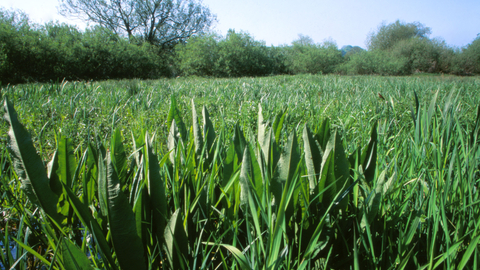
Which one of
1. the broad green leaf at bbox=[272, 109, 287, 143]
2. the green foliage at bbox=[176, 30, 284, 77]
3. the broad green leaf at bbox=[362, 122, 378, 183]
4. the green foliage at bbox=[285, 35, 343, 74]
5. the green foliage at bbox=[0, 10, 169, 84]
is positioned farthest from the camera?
the green foliage at bbox=[285, 35, 343, 74]

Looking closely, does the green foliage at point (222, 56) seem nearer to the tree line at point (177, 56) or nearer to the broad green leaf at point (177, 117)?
the tree line at point (177, 56)

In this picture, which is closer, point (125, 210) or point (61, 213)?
point (125, 210)

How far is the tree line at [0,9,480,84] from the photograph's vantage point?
1628 centimetres

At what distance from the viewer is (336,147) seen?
73 centimetres

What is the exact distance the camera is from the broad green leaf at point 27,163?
64cm

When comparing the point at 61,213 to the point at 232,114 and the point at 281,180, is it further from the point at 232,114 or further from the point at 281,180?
the point at 232,114

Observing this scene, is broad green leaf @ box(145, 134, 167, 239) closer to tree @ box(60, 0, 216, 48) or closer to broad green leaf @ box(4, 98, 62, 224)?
broad green leaf @ box(4, 98, 62, 224)

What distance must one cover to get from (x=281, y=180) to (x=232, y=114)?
2269mm

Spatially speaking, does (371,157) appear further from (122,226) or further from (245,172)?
(122,226)

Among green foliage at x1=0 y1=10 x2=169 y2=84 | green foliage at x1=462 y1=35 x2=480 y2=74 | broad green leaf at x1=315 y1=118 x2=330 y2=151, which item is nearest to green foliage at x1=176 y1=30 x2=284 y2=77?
green foliage at x1=0 y1=10 x2=169 y2=84

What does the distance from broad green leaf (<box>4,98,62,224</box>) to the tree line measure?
1126 centimetres

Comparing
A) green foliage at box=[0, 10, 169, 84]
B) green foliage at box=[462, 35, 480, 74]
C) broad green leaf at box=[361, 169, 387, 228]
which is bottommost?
broad green leaf at box=[361, 169, 387, 228]

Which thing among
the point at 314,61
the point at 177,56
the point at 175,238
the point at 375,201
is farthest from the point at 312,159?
the point at 314,61

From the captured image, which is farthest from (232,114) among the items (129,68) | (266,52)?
(266,52)
